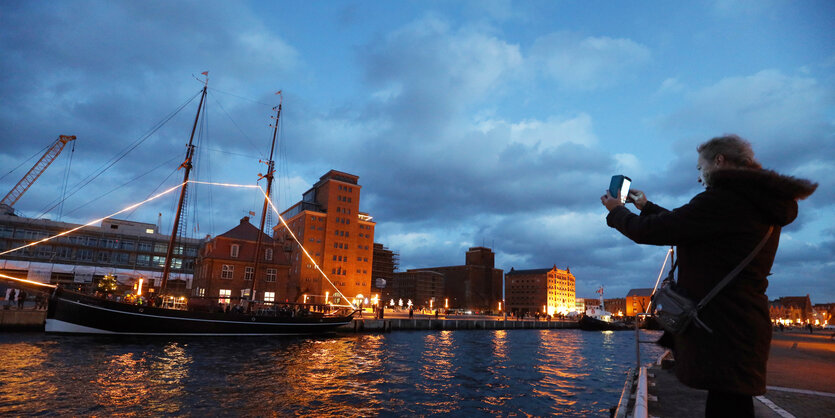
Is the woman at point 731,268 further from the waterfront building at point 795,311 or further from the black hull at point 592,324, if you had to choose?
the waterfront building at point 795,311

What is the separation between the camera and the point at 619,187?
3172 millimetres

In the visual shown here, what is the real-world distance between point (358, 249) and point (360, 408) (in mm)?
81056

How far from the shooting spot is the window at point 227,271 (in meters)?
59.9

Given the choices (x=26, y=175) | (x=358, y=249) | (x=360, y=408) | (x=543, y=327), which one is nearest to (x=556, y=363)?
(x=360, y=408)

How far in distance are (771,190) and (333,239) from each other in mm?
90928

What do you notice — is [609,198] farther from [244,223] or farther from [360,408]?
[244,223]

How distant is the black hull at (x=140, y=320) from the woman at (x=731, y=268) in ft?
135

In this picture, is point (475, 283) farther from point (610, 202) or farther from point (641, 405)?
point (610, 202)

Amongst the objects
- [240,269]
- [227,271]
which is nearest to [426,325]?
[240,269]

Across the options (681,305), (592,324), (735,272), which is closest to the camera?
(735,272)

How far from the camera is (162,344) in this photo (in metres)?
30.0

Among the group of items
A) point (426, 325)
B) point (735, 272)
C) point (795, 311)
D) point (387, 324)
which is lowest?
point (426, 325)

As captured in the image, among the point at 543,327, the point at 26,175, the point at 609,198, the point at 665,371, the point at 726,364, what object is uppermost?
the point at 26,175

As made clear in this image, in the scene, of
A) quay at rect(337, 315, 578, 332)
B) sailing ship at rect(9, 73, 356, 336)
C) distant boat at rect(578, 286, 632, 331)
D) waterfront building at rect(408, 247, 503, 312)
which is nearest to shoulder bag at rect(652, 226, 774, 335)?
sailing ship at rect(9, 73, 356, 336)
